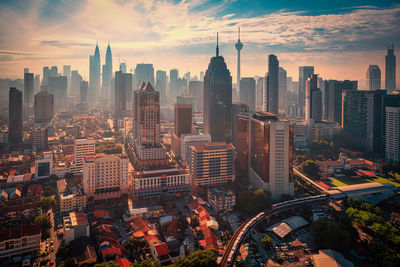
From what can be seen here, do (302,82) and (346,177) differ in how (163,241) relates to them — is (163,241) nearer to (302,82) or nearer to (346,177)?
(346,177)

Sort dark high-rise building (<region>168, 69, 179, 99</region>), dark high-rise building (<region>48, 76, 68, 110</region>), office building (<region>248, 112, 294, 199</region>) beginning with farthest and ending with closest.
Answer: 1. dark high-rise building (<region>168, 69, 179, 99</region>)
2. dark high-rise building (<region>48, 76, 68, 110</region>)
3. office building (<region>248, 112, 294, 199</region>)

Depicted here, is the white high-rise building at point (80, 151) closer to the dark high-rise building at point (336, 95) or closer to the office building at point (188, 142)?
the office building at point (188, 142)

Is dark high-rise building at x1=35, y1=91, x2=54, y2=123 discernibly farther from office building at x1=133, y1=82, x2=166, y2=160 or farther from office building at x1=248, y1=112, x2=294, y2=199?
office building at x1=248, y1=112, x2=294, y2=199

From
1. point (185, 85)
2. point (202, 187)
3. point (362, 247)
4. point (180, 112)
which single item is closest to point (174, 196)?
point (202, 187)

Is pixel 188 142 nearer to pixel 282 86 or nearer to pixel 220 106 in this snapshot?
pixel 220 106

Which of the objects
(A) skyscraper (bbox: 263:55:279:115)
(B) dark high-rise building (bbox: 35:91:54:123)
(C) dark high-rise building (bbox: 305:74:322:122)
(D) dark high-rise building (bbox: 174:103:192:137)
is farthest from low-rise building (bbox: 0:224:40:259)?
Result: (A) skyscraper (bbox: 263:55:279:115)

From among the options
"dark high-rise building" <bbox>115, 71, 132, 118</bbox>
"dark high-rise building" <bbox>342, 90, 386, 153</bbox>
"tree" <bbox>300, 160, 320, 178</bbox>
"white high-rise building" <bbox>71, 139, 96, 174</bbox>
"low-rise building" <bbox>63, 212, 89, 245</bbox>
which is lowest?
"low-rise building" <bbox>63, 212, 89, 245</bbox>

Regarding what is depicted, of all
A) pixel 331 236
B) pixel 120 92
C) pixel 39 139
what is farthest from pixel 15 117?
pixel 331 236

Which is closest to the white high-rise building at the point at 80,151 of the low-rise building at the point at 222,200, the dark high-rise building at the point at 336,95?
the low-rise building at the point at 222,200
